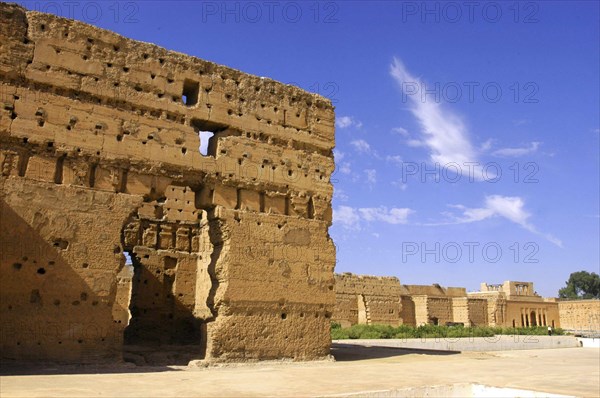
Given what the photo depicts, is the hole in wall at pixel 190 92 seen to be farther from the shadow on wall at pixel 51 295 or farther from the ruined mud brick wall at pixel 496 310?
the ruined mud brick wall at pixel 496 310

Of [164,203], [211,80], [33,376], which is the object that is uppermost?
[211,80]

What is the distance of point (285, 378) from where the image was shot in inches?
362

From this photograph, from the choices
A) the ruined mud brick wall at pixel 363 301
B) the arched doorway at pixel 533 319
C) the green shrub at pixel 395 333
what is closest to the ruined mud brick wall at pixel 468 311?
the arched doorway at pixel 533 319

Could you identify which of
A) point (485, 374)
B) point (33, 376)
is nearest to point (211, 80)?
point (33, 376)

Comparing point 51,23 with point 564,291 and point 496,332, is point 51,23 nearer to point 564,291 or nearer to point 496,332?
point 496,332

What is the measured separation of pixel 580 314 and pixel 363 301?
70.1 feet

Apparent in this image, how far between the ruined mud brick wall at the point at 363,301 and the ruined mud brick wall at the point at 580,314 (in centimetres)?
1854

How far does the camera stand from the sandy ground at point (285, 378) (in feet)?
23.7

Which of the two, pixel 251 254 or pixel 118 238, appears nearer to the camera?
pixel 118 238

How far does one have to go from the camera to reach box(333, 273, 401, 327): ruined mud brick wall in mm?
29578

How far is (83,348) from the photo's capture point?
9891mm

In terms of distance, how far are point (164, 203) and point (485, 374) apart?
34.0ft

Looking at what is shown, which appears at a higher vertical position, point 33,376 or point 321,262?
point 321,262

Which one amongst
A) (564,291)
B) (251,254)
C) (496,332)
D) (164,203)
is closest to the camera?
(251,254)
